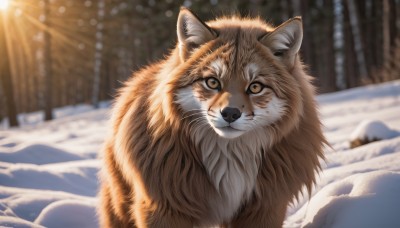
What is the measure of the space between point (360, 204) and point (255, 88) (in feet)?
3.29

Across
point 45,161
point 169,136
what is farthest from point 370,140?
point 45,161

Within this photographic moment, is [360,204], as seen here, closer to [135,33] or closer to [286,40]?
[286,40]

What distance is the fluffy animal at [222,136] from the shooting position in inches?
103

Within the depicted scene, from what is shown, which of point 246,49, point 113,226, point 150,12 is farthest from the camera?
point 150,12

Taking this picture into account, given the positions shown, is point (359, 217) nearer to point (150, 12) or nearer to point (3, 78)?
point (3, 78)

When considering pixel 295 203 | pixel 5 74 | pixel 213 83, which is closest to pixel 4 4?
pixel 5 74

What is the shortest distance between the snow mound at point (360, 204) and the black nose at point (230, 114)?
0.94 metres

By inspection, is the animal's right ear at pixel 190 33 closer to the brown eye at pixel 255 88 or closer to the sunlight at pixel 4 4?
the brown eye at pixel 255 88

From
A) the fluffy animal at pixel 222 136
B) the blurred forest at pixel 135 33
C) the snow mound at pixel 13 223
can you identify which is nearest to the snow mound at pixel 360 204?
the fluffy animal at pixel 222 136

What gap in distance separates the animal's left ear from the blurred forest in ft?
39.6

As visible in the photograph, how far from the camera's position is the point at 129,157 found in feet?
9.20

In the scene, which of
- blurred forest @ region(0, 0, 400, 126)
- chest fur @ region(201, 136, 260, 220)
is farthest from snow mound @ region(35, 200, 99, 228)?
blurred forest @ region(0, 0, 400, 126)

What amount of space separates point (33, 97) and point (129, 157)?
49.7m

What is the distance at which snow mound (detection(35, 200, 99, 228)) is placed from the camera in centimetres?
322
